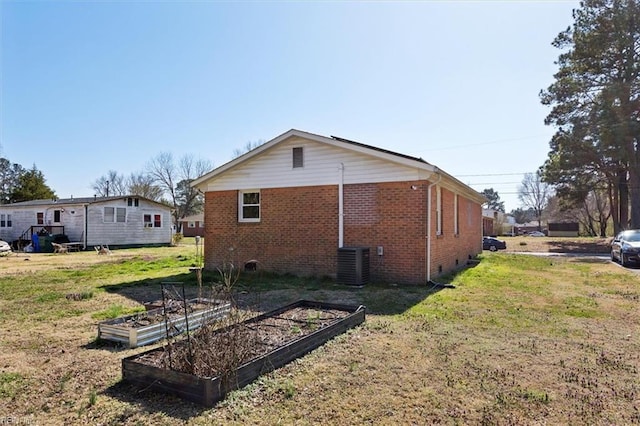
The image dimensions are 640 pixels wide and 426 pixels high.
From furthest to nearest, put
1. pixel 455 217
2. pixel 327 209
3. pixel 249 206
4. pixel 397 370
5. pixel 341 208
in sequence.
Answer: pixel 455 217, pixel 249 206, pixel 327 209, pixel 341 208, pixel 397 370

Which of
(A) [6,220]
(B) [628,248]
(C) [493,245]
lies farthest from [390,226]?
(A) [6,220]

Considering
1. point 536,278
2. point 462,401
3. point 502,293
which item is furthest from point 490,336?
point 536,278

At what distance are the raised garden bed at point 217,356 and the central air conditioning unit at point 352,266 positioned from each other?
4230 millimetres

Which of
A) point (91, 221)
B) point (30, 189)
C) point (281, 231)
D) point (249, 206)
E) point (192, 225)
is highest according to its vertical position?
point (30, 189)

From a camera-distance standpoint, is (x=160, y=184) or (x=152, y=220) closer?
(x=152, y=220)

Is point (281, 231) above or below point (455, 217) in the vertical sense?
below

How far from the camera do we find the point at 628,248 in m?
15.7

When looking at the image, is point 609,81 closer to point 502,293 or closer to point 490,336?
point 502,293

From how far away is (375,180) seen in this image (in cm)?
1041

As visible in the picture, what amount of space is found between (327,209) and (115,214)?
20.6 m

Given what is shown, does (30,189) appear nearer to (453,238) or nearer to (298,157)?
(298,157)

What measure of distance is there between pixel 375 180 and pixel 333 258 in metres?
2.41

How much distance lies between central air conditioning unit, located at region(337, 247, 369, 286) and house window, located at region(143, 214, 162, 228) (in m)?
22.6

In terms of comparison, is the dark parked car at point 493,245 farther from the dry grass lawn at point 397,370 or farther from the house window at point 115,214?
the house window at point 115,214
